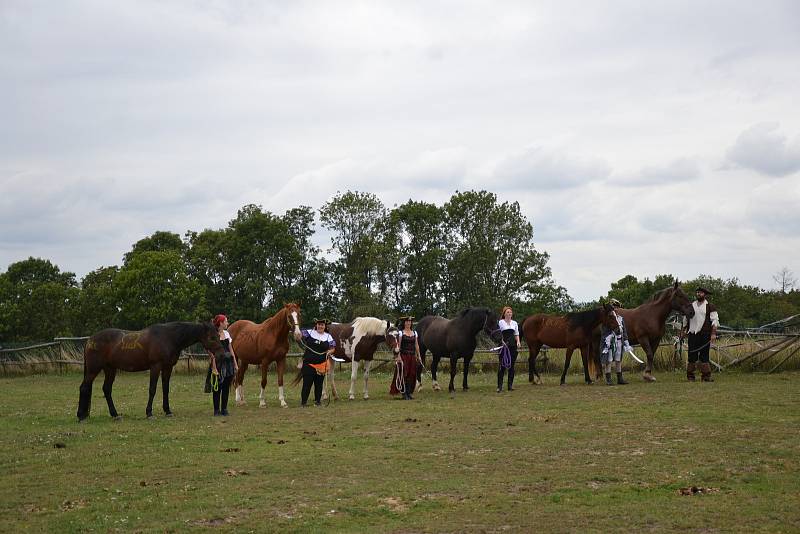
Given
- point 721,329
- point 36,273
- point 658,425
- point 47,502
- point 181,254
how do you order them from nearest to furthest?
point 47,502
point 658,425
point 721,329
point 181,254
point 36,273

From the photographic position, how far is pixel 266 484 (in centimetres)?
930

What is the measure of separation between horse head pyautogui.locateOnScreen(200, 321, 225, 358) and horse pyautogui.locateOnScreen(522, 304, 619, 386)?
8.69 metres

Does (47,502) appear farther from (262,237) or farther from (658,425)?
(262,237)

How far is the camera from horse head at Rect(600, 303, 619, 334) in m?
19.2

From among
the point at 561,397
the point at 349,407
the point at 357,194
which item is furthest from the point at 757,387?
the point at 357,194

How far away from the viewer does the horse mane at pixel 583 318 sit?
1980 centimetres

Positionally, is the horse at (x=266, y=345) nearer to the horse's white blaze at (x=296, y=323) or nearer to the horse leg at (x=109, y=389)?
the horse's white blaze at (x=296, y=323)

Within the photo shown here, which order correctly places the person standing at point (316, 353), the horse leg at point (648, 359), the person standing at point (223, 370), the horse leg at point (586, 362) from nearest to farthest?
the person standing at point (223, 370)
the person standing at point (316, 353)
the horse leg at point (648, 359)
the horse leg at point (586, 362)

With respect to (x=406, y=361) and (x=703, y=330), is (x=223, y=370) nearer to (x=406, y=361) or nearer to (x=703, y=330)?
(x=406, y=361)

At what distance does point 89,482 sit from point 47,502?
95 centimetres

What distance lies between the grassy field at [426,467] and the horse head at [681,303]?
9.65ft

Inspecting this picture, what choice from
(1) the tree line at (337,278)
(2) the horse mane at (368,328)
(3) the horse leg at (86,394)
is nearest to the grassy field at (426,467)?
(3) the horse leg at (86,394)

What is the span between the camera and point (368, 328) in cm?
1888

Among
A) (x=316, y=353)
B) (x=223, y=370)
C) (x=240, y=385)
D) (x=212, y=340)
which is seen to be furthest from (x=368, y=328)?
(x=212, y=340)
